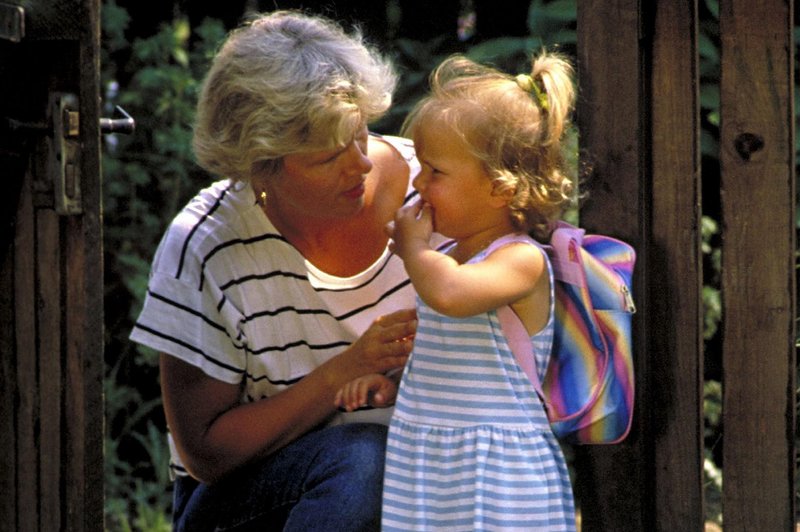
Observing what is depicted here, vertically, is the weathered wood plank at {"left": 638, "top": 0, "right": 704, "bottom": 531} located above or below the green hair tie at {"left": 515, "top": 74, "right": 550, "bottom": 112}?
below

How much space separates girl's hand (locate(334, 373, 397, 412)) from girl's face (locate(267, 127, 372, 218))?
399mm

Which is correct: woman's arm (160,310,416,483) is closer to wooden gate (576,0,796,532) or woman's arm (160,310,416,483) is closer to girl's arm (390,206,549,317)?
girl's arm (390,206,549,317)

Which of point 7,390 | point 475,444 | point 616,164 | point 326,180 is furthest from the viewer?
point 326,180

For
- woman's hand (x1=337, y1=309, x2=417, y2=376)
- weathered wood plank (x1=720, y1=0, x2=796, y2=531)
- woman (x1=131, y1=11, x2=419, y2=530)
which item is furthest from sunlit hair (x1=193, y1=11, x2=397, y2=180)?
weathered wood plank (x1=720, y1=0, x2=796, y2=531)

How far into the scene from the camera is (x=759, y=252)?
Result: 8.14 ft

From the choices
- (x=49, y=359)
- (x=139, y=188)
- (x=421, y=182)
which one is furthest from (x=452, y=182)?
(x=139, y=188)

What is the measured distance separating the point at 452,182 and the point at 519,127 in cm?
16

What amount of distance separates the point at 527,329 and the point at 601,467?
346 mm

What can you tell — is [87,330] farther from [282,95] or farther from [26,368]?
[282,95]

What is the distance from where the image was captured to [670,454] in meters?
2.59

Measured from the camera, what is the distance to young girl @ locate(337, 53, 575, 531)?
8.02 ft

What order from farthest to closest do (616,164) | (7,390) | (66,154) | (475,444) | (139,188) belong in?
(139,188) < (7,390) < (616,164) < (475,444) < (66,154)

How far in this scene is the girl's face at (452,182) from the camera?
249 cm

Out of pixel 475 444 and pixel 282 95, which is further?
pixel 282 95
